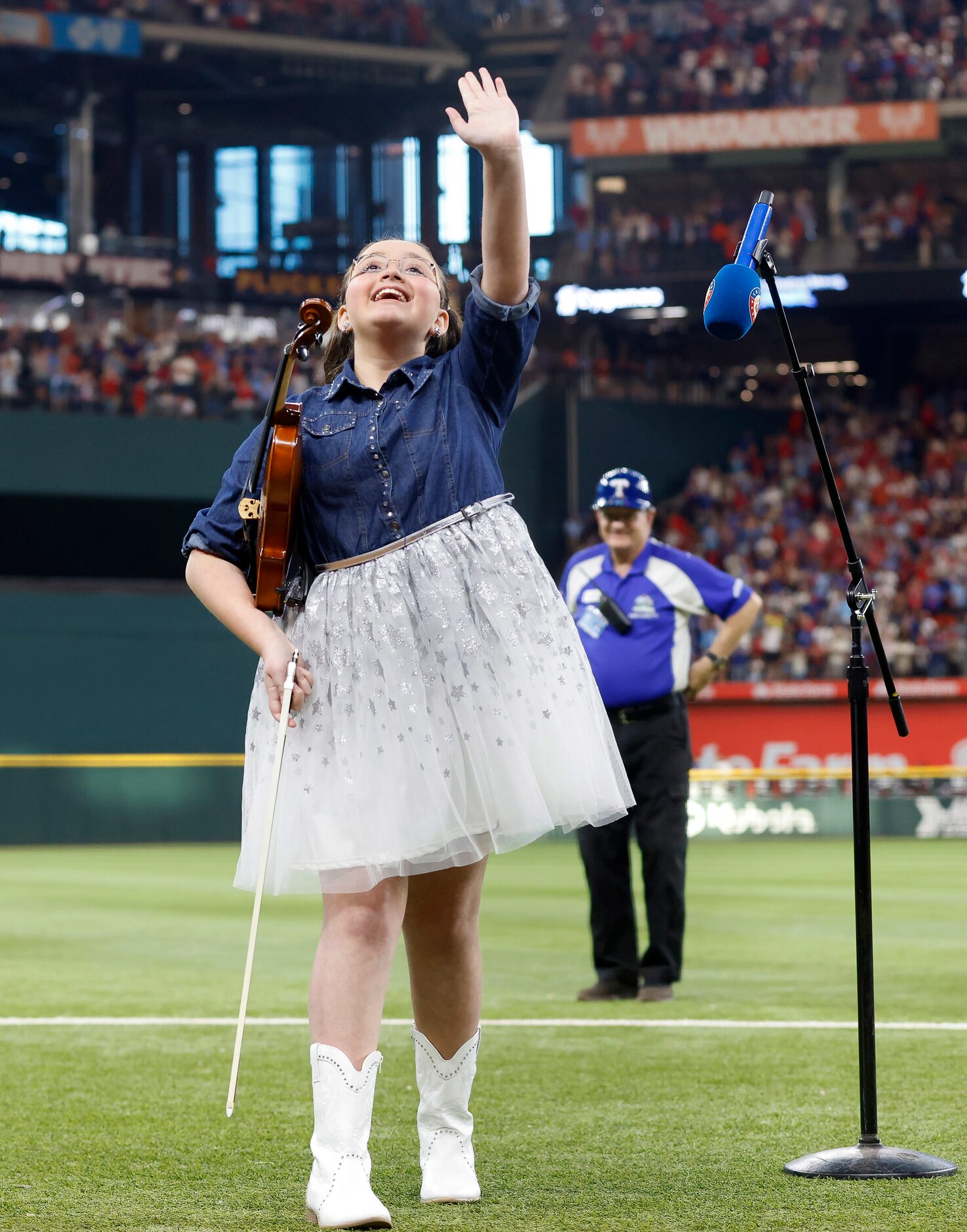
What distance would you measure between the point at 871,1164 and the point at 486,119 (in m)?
2.31

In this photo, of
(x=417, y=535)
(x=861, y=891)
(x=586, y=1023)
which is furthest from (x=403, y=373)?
(x=586, y=1023)

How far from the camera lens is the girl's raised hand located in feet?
10.9

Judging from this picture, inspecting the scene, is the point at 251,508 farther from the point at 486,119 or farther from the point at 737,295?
the point at 737,295

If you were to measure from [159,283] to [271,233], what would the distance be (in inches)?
218

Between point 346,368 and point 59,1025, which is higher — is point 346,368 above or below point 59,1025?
above

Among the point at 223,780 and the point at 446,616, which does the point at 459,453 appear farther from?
the point at 223,780

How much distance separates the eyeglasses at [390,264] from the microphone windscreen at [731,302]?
0.59 meters

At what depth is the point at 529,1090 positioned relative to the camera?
494 cm

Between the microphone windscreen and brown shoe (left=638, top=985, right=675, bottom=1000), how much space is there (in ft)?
12.8

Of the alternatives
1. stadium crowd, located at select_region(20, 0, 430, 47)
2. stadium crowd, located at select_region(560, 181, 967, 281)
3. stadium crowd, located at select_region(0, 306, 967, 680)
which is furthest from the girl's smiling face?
stadium crowd, located at select_region(20, 0, 430, 47)

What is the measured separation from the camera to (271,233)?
117ft

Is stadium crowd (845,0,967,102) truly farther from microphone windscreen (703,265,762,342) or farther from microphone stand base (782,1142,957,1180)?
microphone stand base (782,1142,957,1180)

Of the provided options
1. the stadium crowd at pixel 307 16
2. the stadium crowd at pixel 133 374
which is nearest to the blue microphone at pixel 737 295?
the stadium crowd at pixel 133 374

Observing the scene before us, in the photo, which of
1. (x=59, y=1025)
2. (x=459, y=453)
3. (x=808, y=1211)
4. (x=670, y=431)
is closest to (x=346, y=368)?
(x=459, y=453)
